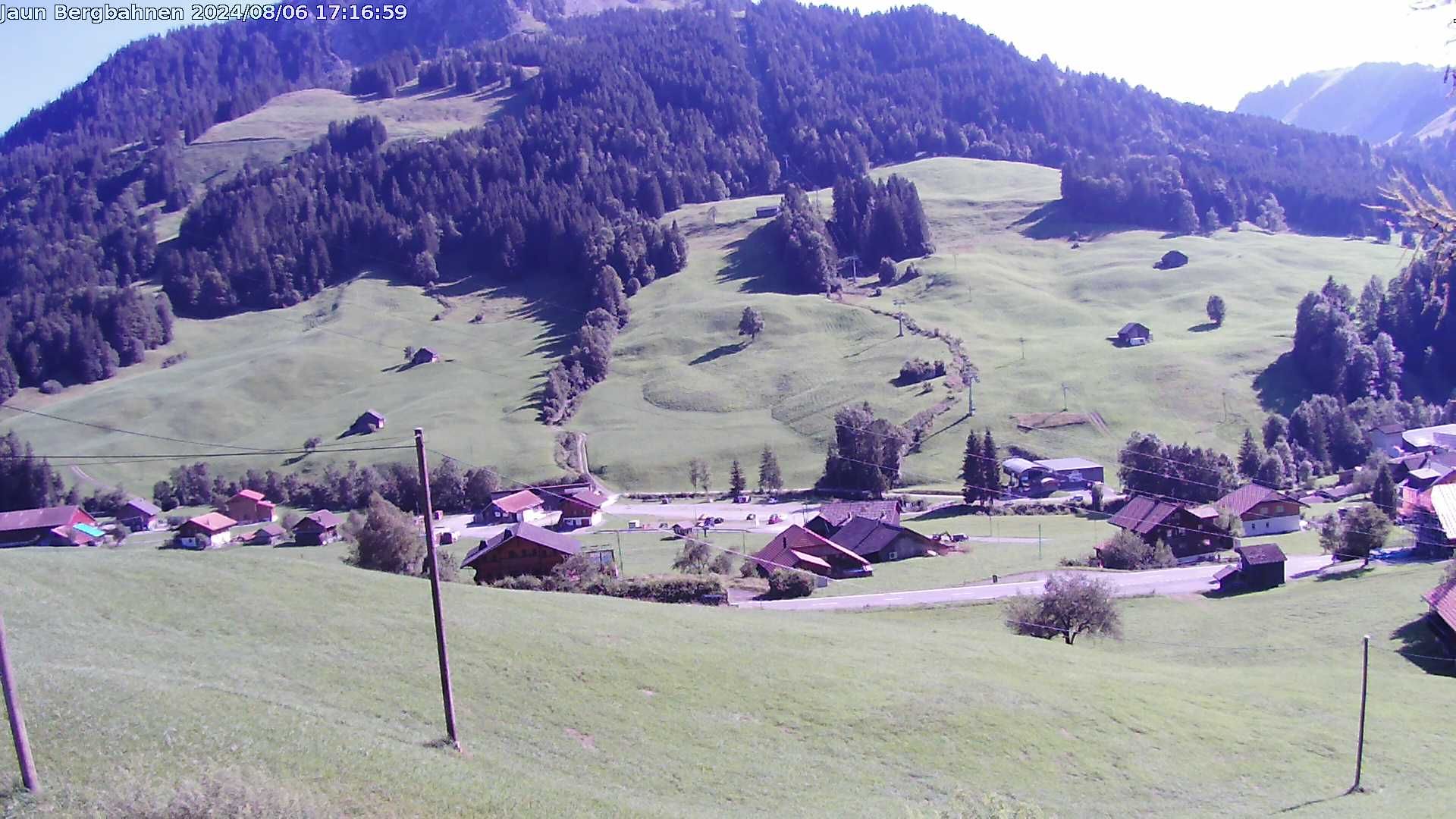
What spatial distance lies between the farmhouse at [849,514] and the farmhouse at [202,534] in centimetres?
5527

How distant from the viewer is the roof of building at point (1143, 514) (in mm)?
70938

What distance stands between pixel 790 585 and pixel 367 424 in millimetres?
83289

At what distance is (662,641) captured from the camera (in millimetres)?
31703

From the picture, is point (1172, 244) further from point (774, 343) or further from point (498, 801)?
point (498, 801)

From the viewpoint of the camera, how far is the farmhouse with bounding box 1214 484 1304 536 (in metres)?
74.3

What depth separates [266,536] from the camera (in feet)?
293

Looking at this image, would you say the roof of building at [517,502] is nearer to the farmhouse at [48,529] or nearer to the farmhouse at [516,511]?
the farmhouse at [516,511]

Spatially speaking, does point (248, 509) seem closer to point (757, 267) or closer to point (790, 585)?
point (790, 585)

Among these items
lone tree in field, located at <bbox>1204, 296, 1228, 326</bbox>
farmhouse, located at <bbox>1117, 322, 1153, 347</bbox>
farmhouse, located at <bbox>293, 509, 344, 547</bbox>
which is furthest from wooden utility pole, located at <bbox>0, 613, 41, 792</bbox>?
lone tree in field, located at <bbox>1204, 296, 1228, 326</bbox>

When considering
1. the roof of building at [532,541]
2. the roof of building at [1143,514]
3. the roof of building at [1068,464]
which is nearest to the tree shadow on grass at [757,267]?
the roof of building at [1068,464]

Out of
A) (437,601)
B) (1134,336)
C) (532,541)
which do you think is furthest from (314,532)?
(1134,336)

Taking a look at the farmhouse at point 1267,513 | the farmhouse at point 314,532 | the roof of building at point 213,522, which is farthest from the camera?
the roof of building at point 213,522

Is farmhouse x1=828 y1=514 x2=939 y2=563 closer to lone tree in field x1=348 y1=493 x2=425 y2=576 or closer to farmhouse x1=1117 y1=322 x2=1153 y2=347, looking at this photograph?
lone tree in field x1=348 y1=493 x2=425 y2=576

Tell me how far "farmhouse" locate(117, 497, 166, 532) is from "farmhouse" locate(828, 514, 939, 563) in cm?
7210
